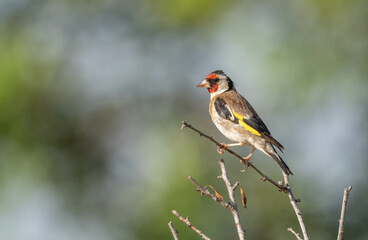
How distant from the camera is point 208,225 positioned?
1035 centimetres

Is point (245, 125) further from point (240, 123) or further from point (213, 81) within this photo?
→ point (213, 81)

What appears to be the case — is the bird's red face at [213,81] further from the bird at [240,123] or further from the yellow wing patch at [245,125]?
the yellow wing patch at [245,125]

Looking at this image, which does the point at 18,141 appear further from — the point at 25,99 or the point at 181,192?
the point at 181,192

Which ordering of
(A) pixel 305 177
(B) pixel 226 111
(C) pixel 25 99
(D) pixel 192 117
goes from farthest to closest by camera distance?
(C) pixel 25 99 < (D) pixel 192 117 < (A) pixel 305 177 < (B) pixel 226 111

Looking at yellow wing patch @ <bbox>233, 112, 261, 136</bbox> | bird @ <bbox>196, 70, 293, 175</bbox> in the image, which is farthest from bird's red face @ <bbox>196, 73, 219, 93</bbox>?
yellow wing patch @ <bbox>233, 112, 261, 136</bbox>

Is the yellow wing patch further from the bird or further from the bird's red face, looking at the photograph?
the bird's red face

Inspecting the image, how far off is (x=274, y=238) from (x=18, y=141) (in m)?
4.92

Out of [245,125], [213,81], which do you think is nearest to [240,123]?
[245,125]

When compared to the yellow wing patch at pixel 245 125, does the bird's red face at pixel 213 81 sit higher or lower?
higher

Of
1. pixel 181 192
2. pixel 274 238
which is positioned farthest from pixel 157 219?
pixel 274 238

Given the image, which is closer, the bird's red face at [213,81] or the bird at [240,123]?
the bird at [240,123]

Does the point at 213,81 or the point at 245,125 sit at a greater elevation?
the point at 213,81

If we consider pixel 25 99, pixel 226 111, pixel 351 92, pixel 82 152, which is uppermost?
pixel 25 99

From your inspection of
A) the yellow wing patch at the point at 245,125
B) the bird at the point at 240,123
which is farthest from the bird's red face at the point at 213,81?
the yellow wing patch at the point at 245,125
